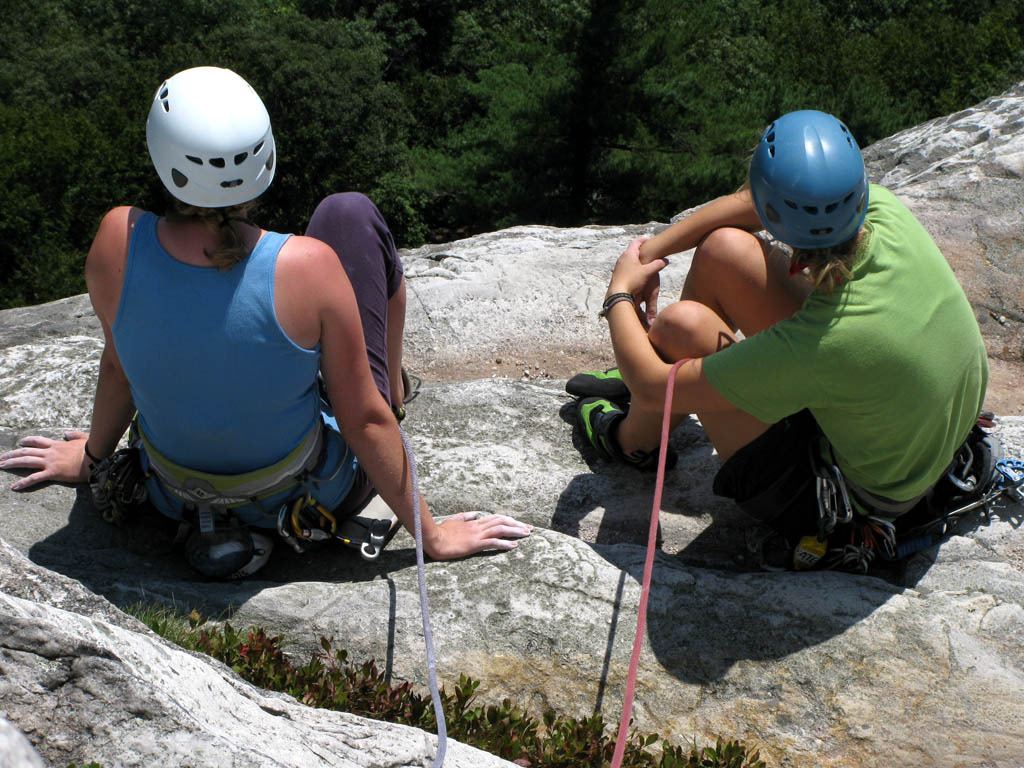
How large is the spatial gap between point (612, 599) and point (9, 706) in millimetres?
1486

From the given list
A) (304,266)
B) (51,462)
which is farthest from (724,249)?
(51,462)

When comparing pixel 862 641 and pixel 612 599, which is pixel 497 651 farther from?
pixel 862 641

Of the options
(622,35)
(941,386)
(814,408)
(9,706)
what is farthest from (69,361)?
(622,35)

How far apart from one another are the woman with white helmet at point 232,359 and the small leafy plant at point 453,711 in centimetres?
34

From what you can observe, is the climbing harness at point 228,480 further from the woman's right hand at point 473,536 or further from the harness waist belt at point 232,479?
the woman's right hand at point 473,536

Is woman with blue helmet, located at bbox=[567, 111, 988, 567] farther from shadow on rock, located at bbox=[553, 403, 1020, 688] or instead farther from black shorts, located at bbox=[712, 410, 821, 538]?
shadow on rock, located at bbox=[553, 403, 1020, 688]

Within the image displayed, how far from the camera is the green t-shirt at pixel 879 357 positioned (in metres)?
2.11

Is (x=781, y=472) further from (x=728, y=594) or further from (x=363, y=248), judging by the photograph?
(x=363, y=248)

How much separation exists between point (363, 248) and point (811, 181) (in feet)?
4.41

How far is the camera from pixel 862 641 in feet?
7.61

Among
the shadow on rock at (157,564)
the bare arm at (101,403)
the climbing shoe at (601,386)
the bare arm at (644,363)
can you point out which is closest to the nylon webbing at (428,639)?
the shadow on rock at (157,564)

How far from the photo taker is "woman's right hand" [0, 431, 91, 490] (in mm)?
2738

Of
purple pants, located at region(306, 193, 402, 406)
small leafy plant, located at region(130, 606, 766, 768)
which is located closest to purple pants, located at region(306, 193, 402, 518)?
purple pants, located at region(306, 193, 402, 406)

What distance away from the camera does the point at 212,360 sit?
2133mm
